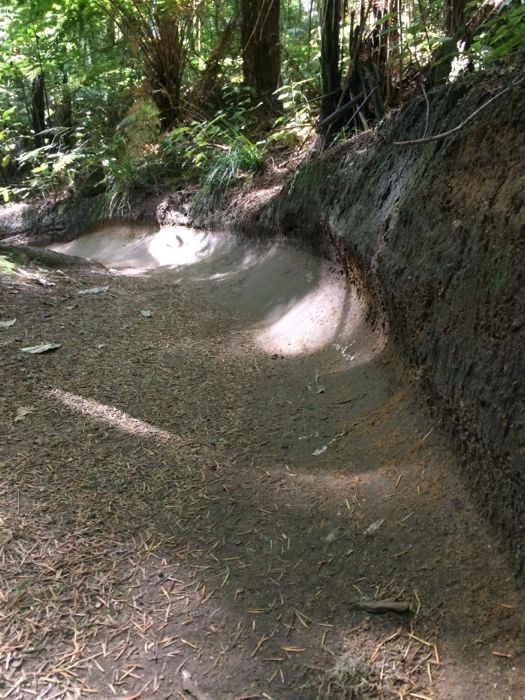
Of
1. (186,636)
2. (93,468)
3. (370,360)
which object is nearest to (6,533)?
(93,468)

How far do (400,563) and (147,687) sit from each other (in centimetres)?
100

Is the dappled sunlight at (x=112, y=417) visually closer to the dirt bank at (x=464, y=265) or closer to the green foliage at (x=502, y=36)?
the dirt bank at (x=464, y=265)

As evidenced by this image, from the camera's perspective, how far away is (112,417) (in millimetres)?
3268

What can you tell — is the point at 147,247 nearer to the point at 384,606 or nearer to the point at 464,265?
the point at 464,265

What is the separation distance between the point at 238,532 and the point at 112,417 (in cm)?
122

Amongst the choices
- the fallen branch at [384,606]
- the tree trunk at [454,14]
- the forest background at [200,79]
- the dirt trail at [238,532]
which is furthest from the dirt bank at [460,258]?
the tree trunk at [454,14]

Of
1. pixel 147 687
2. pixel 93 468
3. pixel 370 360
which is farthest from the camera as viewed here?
pixel 370 360

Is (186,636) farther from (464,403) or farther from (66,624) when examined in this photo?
(464,403)

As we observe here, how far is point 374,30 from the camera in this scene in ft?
16.9

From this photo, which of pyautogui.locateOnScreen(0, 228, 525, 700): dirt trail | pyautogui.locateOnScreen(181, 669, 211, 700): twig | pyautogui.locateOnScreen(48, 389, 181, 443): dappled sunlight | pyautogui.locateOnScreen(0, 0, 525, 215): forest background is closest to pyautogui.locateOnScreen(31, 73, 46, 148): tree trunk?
pyautogui.locateOnScreen(0, 0, 525, 215): forest background

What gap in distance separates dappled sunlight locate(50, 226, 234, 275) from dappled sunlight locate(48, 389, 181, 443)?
3956mm

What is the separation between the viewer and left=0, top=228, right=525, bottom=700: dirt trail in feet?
5.83

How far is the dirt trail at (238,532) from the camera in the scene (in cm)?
178

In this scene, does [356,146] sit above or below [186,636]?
above
